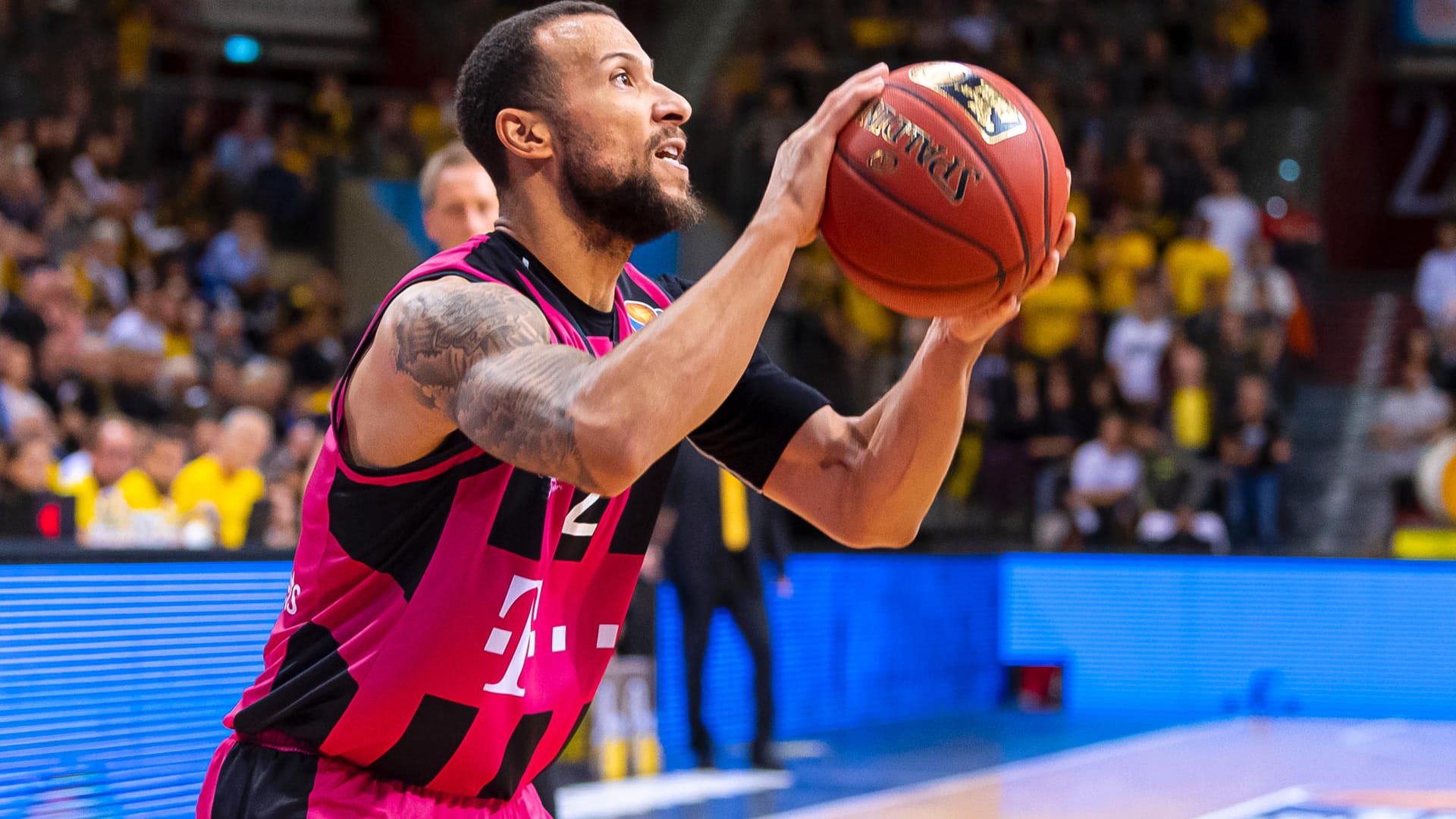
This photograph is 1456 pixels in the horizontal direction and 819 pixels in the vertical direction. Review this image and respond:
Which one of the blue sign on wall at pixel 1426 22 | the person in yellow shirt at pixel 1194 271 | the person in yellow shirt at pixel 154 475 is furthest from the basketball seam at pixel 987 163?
the blue sign on wall at pixel 1426 22

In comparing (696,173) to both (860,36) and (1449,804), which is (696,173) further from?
(1449,804)

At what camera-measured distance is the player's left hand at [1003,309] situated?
2529mm

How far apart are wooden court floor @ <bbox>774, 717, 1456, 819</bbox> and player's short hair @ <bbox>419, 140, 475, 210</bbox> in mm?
3647

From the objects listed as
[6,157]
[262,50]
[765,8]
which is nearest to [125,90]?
[6,157]

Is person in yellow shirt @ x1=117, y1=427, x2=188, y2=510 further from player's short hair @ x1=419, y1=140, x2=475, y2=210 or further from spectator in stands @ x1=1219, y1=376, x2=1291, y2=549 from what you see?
spectator in stands @ x1=1219, y1=376, x2=1291, y2=549

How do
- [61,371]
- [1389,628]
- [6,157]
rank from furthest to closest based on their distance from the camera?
[6,157], [1389,628], [61,371]

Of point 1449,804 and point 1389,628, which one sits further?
point 1389,628

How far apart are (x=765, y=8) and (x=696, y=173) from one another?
3629mm

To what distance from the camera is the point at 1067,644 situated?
1125cm

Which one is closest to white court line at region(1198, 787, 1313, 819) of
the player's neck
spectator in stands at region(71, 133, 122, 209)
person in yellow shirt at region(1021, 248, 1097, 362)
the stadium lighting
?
the player's neck

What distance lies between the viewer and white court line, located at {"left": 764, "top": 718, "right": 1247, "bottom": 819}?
7281 millimetres

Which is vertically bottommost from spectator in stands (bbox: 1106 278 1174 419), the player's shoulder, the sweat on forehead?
the player's shoulder

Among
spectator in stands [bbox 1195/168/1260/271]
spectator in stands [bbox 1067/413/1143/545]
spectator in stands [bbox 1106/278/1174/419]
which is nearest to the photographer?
spectator in stands [bbox 1067/413/1143/545]

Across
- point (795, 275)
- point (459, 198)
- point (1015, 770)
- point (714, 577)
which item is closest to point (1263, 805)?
point (1015, 770)
